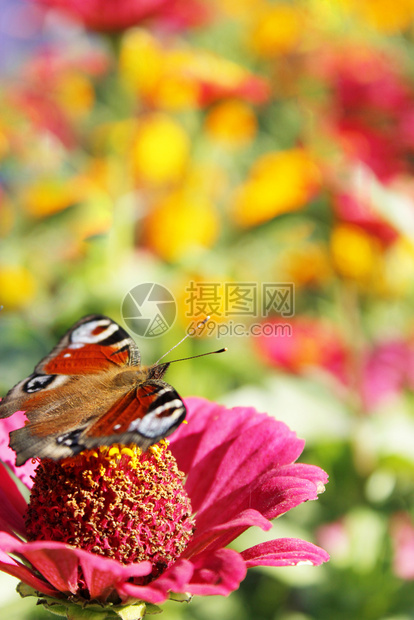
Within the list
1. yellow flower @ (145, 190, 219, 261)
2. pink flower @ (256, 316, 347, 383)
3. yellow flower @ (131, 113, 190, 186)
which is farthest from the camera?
yellow flower @ (131, 113, 190, 186)

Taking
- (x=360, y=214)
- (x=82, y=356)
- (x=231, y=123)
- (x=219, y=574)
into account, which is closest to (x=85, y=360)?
(x=82, y=356)

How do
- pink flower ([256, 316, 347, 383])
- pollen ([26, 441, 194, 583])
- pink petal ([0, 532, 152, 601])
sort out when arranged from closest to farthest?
pink petal ([0, 532, 152, 601]), pollen ([26, 441, 194, 583]), pink flower ([256, 316, 347, 383])

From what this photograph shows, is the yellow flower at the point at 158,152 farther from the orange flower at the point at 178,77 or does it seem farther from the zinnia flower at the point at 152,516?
the zinnia flower at the point at 152,516

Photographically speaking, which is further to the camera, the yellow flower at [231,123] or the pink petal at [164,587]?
the yellow flower at [231,123]

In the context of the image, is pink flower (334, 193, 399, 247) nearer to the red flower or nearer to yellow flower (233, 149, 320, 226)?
yellow flower (233, 149, 320, 226)

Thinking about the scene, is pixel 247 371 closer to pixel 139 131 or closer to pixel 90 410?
pixel 90 410

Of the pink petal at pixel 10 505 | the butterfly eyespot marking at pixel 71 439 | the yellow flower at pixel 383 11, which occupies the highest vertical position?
the butterfly eyespot marking at pixel 71 439

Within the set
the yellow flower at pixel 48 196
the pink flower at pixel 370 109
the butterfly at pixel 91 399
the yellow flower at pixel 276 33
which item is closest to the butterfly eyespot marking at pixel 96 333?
the butterfly at pixel 91 399

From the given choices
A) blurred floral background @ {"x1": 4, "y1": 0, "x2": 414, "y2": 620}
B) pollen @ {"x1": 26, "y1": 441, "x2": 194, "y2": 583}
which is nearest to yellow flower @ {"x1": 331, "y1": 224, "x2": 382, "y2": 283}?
blurred floral background @ {"x1": 4, "y1": 0, "x2": 414, "y2": 620}
